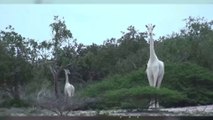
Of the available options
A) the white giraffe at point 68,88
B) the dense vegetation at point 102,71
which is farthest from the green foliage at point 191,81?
the white giraffe at point 68,88

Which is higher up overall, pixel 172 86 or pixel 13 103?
pixel 172 86

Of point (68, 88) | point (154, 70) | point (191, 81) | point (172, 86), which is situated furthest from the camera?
point (191, 81)

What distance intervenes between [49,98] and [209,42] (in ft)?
24.6

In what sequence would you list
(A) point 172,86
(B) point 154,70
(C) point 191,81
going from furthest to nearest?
(C) point 191,81, (A) point 172,86, (B) point 154,70

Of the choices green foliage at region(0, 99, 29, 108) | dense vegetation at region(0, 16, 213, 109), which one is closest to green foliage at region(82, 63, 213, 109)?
dense vegetation at region(0, 16, 213, 109)

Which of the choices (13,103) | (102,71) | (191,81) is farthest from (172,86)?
(13,103)

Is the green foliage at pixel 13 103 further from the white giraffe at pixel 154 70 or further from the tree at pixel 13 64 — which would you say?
the white giraffe at pixel 154 70

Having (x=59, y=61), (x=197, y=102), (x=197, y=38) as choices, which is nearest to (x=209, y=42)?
(x=197, y=38)

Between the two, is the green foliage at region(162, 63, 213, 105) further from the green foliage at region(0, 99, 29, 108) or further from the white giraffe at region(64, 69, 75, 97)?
the green foliage at region(0, 99, 29, 108)

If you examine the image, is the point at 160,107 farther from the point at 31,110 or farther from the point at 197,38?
the point at 197,38

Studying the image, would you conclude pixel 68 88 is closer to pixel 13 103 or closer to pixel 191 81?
pixel 13 103

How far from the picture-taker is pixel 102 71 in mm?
15227

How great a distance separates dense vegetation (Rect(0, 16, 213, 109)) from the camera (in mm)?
12508

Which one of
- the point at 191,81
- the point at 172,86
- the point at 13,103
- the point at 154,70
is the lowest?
the point at 13,103
